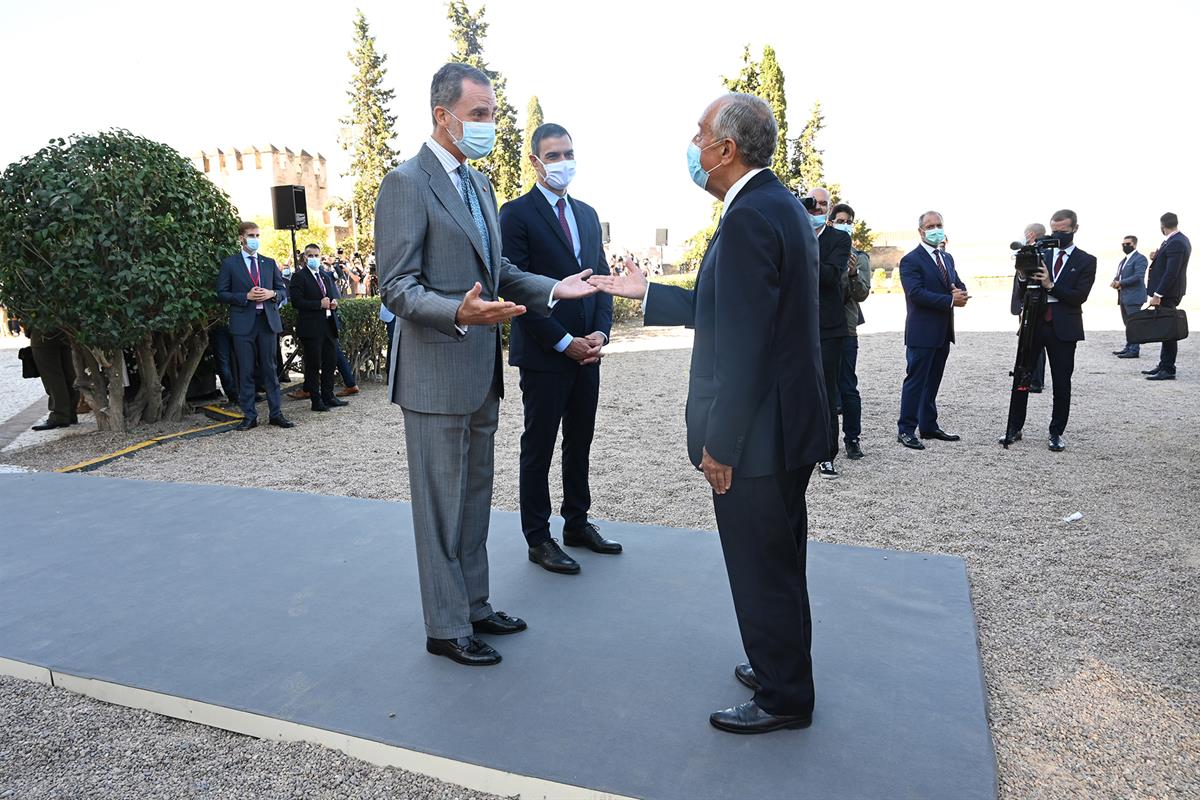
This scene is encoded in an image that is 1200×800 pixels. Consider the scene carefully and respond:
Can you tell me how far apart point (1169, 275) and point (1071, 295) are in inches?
171

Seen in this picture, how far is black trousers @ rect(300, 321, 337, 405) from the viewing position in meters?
9.41

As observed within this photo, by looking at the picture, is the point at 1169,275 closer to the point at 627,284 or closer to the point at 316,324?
the point at 627,284

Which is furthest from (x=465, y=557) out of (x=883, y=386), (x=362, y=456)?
(x=883, y=386)

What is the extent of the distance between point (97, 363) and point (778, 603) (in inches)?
306

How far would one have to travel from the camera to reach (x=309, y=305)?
9.33m

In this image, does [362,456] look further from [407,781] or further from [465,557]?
[407,781]

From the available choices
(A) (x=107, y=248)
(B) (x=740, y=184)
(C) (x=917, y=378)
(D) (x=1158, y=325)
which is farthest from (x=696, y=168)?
(D) (x=1158, y=325)

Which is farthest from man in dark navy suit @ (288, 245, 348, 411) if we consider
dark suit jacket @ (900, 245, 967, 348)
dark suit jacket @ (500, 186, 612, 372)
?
dark suit jacket @ (900, 245, 967, 348)

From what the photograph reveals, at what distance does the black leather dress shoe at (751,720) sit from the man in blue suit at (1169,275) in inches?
376

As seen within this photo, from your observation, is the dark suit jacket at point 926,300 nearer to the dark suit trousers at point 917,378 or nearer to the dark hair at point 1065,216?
the dark suit trousers at point 917,378

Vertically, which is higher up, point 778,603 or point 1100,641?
point 778,603

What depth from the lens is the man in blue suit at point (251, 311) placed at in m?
7.89

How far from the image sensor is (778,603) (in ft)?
7.91

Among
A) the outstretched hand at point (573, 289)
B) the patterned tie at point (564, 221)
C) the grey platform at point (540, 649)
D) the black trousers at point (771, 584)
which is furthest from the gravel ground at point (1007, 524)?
the patterned tie at point (564, 221)
